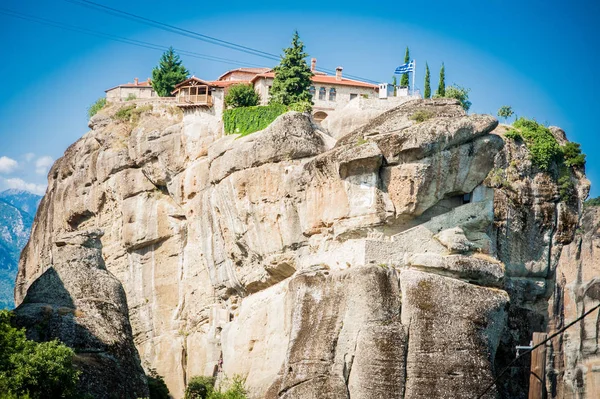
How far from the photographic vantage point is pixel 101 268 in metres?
50.7

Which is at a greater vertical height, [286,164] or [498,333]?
[286,164]

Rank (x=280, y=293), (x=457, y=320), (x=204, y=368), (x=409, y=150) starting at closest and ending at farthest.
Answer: (x=457, y=320) → (x=409, y=150) → (x=280, y=293) → (x=204, y=368)

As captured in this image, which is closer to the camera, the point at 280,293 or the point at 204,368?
the point at 280,293

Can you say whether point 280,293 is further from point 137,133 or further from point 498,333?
point 137,133

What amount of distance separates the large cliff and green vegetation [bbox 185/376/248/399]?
3.16ft

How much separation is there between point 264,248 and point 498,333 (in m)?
15.5

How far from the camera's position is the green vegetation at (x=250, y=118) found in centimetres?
A: 6644

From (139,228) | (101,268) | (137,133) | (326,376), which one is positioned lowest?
(326,376)

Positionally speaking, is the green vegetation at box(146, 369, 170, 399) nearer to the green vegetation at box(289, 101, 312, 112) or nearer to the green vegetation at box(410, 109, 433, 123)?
the green vegetation at box(289, 101, 312, 112)

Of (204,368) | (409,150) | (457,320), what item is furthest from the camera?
(204,368)

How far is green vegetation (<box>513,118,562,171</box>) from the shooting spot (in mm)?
57444

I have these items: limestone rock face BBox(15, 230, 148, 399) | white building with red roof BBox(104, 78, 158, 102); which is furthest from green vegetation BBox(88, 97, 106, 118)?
limestone rock face BBox(15, 230, 148, 399)

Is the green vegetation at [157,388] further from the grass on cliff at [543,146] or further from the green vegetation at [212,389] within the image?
the grass on cliff at [543,146]

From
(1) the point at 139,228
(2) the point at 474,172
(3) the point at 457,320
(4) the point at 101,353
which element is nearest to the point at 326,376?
(3) the point at 457,320
